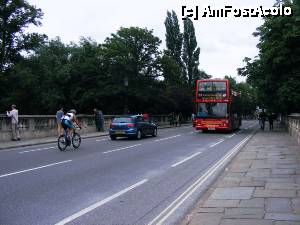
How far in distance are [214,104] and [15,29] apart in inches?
1183

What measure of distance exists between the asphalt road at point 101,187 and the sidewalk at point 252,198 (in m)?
0.37

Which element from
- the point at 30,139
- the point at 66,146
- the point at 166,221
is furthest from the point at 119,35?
the point at 166,221

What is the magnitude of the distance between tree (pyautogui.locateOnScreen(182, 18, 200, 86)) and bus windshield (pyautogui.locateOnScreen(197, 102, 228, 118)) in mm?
44556

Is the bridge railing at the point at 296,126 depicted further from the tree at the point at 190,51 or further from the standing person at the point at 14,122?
the tree at the point at 190,51

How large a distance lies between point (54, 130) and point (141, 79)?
24.1m

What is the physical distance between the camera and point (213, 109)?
34.5 meters

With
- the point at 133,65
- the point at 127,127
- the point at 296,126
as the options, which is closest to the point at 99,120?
the point at 127,127

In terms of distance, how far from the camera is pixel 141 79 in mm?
52750

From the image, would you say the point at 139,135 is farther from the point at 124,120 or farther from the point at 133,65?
the point at 133,65

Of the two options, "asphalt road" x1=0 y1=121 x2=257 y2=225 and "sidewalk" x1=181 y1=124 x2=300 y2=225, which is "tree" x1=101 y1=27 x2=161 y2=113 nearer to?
"asphalt road" x1=0 y1=121 x2=257 y2=225

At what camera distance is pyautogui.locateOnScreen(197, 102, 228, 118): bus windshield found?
1352 inches

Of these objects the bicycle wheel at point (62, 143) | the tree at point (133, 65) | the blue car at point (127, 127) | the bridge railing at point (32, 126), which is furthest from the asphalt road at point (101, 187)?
the tree at point (133, 65)

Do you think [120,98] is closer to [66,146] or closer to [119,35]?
[119,35]

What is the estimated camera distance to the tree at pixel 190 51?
7844 cm
